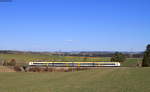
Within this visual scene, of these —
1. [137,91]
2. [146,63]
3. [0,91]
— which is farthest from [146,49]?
[0,91]

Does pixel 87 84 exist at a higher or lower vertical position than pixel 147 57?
lower

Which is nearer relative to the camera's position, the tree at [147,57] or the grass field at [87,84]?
the grass field at [87,84]

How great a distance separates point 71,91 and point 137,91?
5.07m

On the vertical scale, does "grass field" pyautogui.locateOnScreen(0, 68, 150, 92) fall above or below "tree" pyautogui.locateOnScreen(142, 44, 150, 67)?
below

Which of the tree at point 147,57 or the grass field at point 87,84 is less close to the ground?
the tree at point 147,57

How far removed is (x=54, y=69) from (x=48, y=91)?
28266 mm

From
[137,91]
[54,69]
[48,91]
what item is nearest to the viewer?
[137,91]

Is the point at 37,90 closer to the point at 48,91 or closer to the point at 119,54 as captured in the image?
the point at 48,91

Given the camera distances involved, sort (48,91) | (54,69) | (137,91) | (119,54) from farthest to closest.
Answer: (119,54)
(54,69)
(48,91)
(137,91)

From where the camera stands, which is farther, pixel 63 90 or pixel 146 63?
pixel 146 63

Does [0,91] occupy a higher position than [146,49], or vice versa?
[146,49]

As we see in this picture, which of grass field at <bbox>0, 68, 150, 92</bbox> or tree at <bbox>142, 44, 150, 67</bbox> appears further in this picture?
tree at <bbox>142, 44, 150, 67</bbox>

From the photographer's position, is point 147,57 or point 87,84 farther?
point 147,57

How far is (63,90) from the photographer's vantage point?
1720 cm
